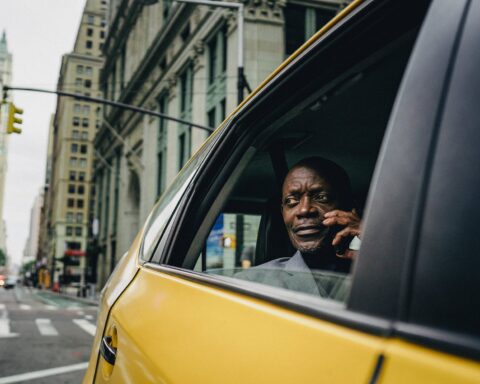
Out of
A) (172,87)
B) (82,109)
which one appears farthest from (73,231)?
(172,87)

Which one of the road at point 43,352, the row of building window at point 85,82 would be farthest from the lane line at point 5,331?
the row of building window at point 85,82

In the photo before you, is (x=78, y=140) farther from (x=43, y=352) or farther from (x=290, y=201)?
(x=290, y=201)

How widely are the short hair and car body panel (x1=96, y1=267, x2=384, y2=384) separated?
1.05m

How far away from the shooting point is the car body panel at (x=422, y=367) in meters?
0.57

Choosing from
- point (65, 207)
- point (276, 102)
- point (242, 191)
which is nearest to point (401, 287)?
point (276, 102)

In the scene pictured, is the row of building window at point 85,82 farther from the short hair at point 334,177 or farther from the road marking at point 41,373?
the short hair at point 334,177

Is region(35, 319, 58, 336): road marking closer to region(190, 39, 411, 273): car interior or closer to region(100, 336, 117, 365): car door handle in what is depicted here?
region(190, 39, 411, 273): car interior

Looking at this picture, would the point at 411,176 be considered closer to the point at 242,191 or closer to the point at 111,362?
the point at 111,362

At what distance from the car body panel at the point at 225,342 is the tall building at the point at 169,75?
12.7 metres

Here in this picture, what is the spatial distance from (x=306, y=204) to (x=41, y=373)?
5391 mm

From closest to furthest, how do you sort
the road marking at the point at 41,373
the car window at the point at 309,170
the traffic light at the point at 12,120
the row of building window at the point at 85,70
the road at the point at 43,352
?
the car window at the point at 309,170
the road marking at the point at 41,373
the road at the point at 43,352
the traffic light at the point at 12,120
the row of building window at the point at 85,70

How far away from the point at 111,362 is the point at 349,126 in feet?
5.76

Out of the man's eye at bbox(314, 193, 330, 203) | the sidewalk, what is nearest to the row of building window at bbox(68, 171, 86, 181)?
the sidewalk

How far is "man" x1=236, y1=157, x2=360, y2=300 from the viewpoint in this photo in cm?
185
